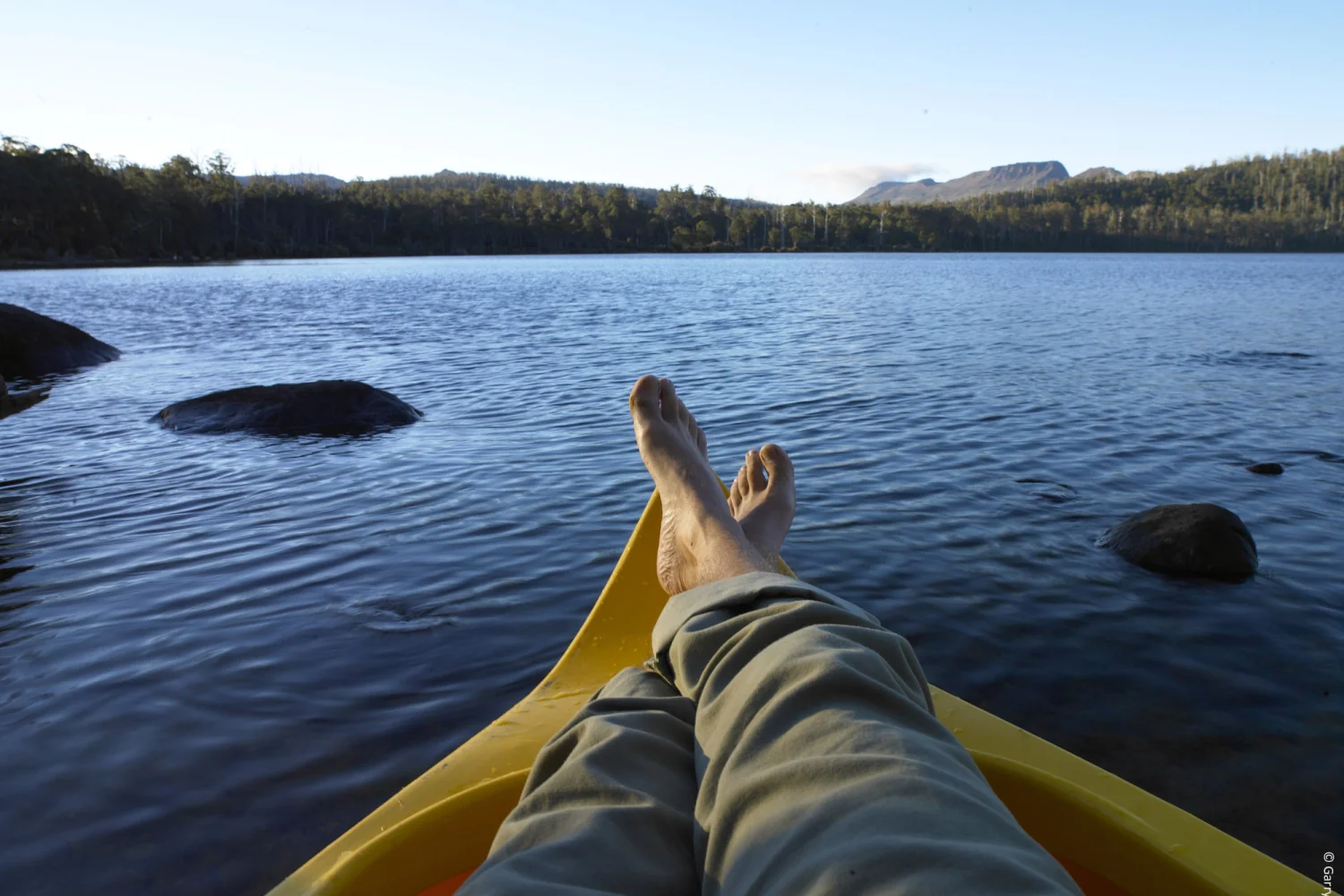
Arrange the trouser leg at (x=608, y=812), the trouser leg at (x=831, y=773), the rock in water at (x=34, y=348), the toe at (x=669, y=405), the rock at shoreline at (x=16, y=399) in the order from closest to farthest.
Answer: the trouser leg at (x=831, y=773) < the trouser leg at (x=608, y=812) < the toe at (x=669, y=405) < the rock at shoreline at (x=16, y=399) < the rock in water at (x=34, y=348)

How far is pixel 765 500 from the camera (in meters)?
2.85

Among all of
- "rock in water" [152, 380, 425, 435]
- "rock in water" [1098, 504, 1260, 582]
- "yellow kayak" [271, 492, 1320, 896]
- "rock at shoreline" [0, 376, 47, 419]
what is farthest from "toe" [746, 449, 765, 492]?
"rock at shoreline" [0, 376, 47, 419]

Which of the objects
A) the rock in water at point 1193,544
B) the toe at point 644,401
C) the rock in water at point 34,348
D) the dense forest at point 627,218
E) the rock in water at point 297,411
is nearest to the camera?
the toe at point 644,401

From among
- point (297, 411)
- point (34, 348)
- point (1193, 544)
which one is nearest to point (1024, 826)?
point (1193, 544)

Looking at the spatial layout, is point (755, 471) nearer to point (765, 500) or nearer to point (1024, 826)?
point (765, 500)

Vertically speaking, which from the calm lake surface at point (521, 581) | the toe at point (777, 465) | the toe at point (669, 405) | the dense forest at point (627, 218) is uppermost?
the dense forest at point (627, 218)

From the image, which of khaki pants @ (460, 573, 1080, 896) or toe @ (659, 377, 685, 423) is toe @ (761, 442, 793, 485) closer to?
toe @ (659, 377, 685, 423)

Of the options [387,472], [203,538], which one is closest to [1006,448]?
[387,472]

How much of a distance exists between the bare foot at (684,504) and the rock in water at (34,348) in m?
12.2

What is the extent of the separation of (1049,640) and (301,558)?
3.58 m

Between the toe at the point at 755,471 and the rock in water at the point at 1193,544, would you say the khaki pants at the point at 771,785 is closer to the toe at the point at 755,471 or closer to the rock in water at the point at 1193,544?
the toe at the point at 755,471

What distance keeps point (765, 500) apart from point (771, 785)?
1.88 m

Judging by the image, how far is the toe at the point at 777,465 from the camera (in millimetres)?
2963

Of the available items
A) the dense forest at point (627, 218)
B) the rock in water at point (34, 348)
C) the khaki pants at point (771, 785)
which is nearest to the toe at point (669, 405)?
the khaki pants at point (771, 785)
